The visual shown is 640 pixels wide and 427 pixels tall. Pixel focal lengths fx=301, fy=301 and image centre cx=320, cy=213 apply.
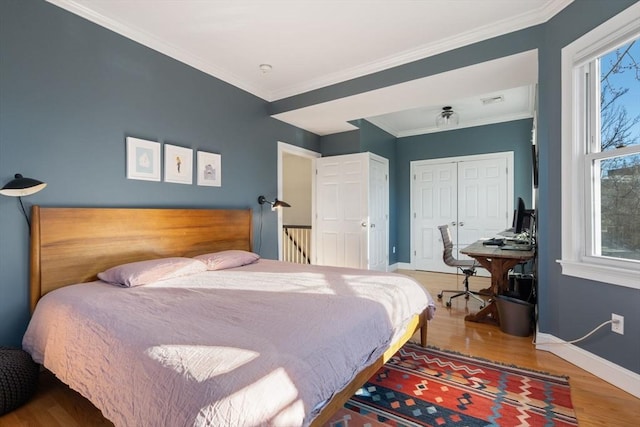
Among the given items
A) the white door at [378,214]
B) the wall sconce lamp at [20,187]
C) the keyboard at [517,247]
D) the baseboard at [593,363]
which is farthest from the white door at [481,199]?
the wall sconce lamp at [20,187]

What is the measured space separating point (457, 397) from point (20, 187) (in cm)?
298

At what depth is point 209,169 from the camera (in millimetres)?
3256

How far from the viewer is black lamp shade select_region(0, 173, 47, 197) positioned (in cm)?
183

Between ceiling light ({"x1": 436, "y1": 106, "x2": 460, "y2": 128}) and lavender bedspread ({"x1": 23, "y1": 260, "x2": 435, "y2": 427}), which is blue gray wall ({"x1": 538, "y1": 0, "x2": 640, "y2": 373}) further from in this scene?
ceiling light ({"x1": 436, "y1": 106, "x2": 460, "y2": 128})

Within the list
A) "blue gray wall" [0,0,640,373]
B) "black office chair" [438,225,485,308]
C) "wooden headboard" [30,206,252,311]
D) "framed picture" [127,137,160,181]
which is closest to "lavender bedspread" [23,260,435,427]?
"wooden headboard" [30,206,252,311]

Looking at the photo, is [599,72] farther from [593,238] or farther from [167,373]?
[167,373]

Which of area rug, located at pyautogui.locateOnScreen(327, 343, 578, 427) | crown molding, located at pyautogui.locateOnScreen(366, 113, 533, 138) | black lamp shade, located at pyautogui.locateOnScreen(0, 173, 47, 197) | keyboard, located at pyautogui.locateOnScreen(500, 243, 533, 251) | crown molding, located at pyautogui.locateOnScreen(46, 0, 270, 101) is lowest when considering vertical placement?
area rug, located at pyautogui.locateOnScreen(327, 343, 578, 427)

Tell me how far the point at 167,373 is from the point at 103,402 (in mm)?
495

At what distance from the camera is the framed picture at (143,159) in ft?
8.51

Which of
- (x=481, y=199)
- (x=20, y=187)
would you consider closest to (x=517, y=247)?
(x=481, y=199)

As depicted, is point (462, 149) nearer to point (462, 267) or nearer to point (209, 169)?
point (462, 267)

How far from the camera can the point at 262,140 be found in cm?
396

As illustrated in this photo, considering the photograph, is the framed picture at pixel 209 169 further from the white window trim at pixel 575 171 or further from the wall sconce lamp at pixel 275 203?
the white window trim at pixel 575 171

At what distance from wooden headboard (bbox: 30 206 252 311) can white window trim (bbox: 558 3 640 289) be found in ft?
10.2
